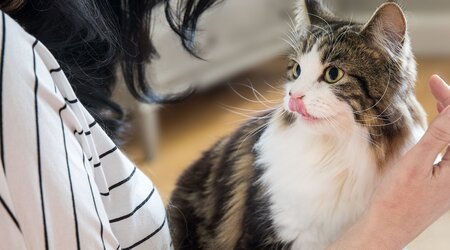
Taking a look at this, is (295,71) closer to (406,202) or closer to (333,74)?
(333,74)

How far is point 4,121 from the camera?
23.1 inches

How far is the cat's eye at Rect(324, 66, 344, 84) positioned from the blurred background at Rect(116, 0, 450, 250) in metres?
1.20

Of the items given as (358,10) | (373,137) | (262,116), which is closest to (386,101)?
(373,137)

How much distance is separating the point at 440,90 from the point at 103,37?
0.47 metres

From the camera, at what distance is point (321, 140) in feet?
2.91

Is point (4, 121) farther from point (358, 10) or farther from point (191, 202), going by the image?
point (358, 10)

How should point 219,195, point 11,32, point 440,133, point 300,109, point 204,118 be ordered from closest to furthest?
point 11,32 < point 440,133 < point 300,109 < point 219,195 < point 204,118

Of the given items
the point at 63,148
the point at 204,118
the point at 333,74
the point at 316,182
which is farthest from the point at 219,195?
the point at 204,118

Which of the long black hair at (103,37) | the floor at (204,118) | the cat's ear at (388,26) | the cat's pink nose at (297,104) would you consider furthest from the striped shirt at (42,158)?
the floor at (204,118)

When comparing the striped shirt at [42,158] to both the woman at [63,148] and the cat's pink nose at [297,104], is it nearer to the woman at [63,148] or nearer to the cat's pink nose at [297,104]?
the woman at [63,148]

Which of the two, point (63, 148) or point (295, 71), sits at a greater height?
point (63, 148)

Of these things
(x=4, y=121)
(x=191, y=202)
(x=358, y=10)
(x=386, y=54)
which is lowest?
(x=358, y=10)

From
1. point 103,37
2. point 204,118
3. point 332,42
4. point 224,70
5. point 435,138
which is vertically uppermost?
point 103,37

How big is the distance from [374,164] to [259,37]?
2055mm
